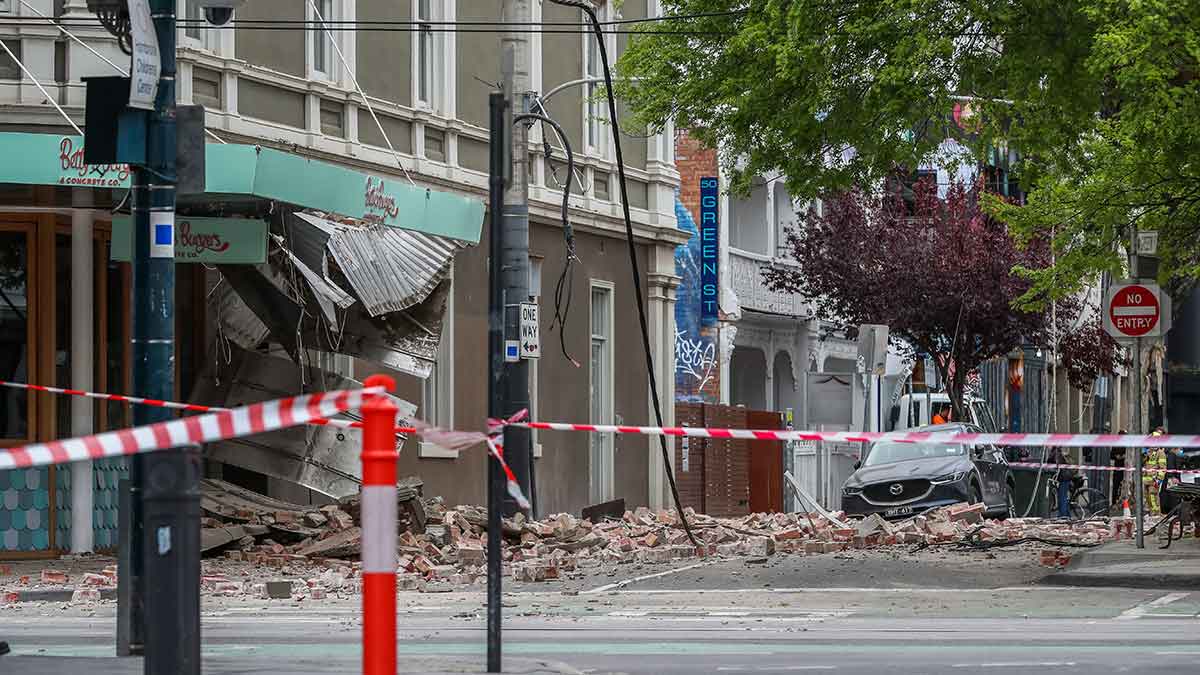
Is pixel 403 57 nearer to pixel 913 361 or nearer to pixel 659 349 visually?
pixel 659 349

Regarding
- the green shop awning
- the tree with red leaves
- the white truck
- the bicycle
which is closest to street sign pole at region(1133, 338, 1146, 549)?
the green shop awning

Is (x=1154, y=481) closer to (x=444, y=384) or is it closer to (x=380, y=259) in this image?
(x=444, y=384)

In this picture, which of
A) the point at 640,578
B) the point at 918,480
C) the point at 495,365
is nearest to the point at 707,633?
the point at 495,365

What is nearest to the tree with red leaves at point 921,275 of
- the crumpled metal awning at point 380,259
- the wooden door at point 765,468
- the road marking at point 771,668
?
the wooden door at point 765,468

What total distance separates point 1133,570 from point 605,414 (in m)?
14.5

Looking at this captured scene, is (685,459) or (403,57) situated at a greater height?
(403,57)

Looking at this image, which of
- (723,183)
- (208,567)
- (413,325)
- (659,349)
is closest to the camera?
(208,567)

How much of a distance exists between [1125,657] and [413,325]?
1237 cm

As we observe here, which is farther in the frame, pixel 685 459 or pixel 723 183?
pixel 723 183

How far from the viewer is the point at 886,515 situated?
96.9 feet

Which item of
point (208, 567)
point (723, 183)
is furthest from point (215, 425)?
point (723, 183)

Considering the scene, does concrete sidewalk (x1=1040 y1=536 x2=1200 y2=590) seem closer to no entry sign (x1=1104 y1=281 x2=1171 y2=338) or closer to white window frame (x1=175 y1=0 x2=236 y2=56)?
Answer: no entry sign (x1=1104 y1=281 x2=1171 y2=338)

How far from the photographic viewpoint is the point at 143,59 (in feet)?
34.0

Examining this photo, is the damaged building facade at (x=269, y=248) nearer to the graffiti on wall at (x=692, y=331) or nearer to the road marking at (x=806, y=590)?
the road marking at (x=806, y=590)
